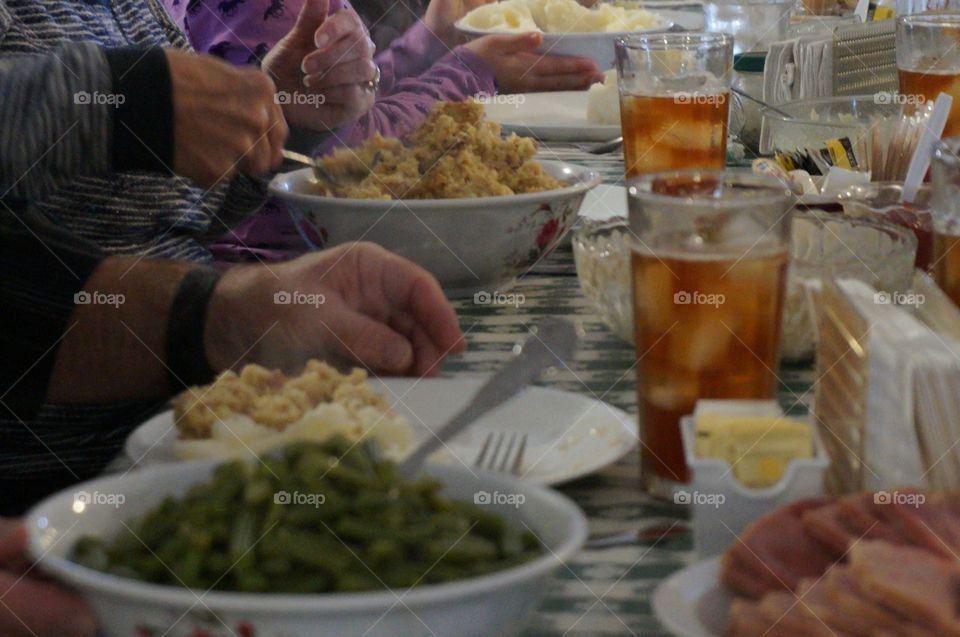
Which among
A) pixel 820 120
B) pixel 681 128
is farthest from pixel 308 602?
pixel 820 120

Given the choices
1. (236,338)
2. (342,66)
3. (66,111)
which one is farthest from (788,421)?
(342,66)

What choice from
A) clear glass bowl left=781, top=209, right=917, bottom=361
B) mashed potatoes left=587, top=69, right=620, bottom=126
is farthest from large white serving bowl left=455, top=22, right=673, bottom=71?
clear glass bowl left=781, top=209, right=917, bottom=361

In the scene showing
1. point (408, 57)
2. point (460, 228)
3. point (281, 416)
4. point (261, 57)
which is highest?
point (281, 416)

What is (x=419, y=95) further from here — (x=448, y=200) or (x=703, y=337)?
(x=703, y=337)

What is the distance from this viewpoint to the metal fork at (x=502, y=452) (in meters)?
0.88

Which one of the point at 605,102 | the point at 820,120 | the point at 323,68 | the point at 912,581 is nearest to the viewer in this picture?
the point at 912,581

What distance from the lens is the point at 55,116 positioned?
1.27 m

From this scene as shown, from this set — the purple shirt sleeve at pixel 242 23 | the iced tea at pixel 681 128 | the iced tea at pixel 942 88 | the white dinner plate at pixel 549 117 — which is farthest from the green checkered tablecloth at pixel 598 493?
the purple shirt sleeve at pixel 242 23

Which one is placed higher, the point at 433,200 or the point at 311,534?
the point at 311,534

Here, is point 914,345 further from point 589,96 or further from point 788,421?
point 589,96

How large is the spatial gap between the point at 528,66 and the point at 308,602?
7.03 feet

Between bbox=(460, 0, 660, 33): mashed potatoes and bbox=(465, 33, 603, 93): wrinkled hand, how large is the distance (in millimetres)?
116

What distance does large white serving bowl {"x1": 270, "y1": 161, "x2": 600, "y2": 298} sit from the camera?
1371 mm

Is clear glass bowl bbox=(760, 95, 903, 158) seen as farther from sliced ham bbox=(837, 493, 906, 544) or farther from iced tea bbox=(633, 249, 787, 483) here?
sliced ham bbox=(837, 493, 906, 544)
